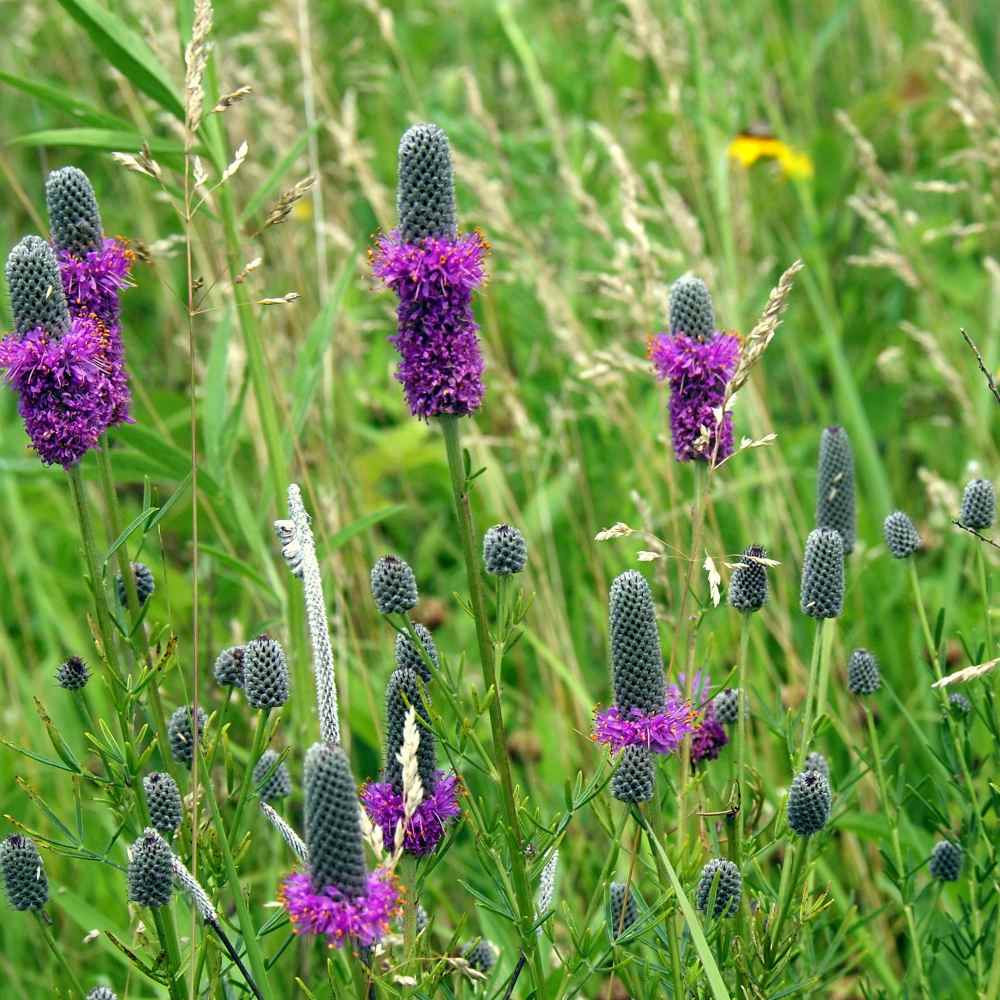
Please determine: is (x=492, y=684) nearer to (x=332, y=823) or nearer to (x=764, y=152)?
(x=332, y=823)

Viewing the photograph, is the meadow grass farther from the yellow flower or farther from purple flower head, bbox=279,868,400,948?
purple flower head, bbox=279,868,400,948

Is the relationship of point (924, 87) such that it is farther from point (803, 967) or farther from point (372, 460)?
point (803, 967)

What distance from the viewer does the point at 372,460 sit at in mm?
4480

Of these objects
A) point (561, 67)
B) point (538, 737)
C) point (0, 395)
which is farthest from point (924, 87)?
point (0, 395)

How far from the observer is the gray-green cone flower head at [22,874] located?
2.09 meters

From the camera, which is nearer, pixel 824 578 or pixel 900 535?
pixel 824 578

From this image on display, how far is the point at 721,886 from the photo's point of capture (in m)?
2.05

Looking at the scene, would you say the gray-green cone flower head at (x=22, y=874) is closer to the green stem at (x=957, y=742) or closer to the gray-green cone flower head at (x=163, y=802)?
the gray-green cone flower head at (x=163, y=802)

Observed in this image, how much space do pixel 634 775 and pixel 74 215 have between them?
122 cm

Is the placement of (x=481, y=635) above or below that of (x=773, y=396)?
above

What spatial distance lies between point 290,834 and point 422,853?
0.23 m

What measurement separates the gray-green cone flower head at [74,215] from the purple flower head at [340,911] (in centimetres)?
110

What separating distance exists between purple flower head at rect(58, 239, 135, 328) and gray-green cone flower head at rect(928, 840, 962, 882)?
1684 millimetres

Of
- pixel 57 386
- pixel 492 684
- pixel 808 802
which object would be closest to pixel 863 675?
pixel 808 802
